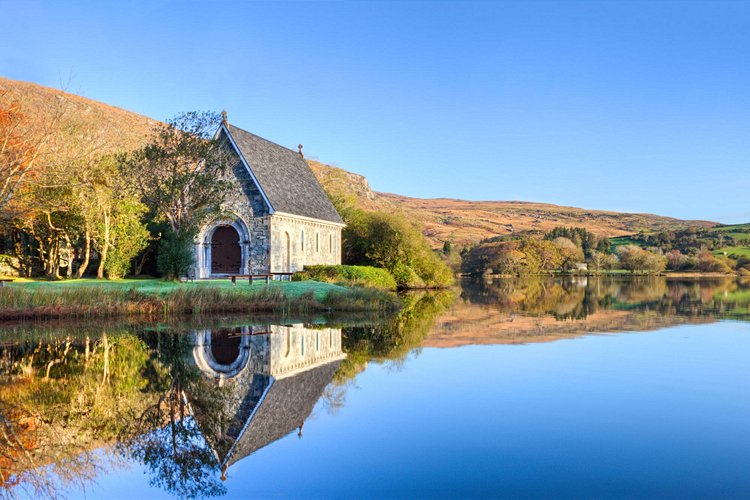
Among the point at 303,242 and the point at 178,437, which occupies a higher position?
the point at 303,242

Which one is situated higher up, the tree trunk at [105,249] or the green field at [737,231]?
the green field at [737,231]

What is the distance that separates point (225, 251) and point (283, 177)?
605cm

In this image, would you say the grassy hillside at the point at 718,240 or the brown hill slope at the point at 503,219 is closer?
the grassy hillside at the point at 718,240

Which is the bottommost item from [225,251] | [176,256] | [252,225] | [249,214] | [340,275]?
[340,275]

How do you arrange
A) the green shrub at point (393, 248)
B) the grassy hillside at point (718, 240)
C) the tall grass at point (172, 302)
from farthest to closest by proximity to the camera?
the grassy hillside at point (718, 240) < the green shrub at point (393, 248) < the tall grass at point (172, 302)

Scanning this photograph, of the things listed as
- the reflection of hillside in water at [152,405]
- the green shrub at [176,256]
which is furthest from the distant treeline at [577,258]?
the reflection of hillside in water at [152,405]

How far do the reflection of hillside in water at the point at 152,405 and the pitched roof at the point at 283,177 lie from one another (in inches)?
692

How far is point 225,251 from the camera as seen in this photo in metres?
30.8

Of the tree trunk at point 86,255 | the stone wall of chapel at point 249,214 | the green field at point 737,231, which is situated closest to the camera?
the stone wall of chapel at point 249,214

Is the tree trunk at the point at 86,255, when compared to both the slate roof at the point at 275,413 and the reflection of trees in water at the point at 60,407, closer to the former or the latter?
the reflection of trees in water at the point at 60,407

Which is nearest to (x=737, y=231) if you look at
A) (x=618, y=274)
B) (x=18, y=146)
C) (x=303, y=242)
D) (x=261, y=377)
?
(x=618, y=274)

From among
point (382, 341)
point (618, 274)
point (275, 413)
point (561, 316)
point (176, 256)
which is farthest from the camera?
point (618, 274)

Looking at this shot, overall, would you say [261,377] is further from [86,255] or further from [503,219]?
[503,219]

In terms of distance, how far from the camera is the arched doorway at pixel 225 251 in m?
30.7
